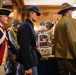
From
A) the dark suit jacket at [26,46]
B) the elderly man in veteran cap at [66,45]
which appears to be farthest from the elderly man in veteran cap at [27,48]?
the elderly man in veteran cap at [66,45]

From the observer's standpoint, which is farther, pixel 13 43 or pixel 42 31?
pixel 13 43

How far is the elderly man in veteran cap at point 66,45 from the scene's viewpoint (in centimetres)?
243

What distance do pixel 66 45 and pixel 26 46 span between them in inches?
24.2

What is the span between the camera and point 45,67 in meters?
2.91

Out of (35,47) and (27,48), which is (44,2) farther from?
(27,48)

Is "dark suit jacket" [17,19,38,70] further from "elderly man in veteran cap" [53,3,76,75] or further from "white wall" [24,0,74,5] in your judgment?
"white wall" [24,0,74,5]

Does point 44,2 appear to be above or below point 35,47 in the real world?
above

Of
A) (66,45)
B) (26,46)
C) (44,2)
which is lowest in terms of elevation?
(66,45)

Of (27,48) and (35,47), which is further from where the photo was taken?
(35,47)

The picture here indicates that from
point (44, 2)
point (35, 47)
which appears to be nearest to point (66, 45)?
point (35, 47)

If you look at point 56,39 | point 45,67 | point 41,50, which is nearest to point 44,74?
point 45,67

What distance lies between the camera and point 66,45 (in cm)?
249

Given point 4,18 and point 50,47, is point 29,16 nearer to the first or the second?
point 4,18

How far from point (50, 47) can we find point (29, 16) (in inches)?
27.9
